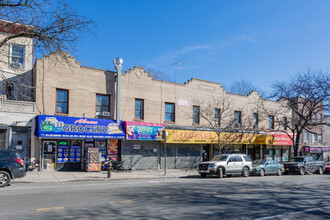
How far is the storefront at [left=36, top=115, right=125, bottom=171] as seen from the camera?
19359mm

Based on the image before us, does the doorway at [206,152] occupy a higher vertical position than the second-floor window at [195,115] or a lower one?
lower

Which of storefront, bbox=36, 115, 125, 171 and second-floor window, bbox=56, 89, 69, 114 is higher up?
second-floor window, bbox=56, 89, 69, 114

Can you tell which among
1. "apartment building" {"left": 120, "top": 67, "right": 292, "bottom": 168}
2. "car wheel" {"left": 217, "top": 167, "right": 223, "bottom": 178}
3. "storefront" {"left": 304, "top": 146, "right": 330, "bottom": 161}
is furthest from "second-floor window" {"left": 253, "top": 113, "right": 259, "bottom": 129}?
"car wheel" {"left": 217, "top": 167, "right": 223, "bottom": 178}

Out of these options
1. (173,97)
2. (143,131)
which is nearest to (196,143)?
(173,97)

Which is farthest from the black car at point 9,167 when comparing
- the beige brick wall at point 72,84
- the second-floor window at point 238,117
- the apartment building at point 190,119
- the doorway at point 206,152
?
Answer: the second-floor window at point 238,117

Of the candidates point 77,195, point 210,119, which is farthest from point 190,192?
point 210,119

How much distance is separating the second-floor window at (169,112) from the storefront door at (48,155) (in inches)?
384

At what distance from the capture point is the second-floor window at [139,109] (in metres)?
24.2

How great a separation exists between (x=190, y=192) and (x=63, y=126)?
1119 cm

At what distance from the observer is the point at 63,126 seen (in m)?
19.8

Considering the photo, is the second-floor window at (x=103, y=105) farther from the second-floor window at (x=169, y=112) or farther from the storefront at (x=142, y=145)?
the second-floor window at (x=169, y=112)

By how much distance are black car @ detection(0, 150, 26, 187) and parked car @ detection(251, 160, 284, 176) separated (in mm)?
16299

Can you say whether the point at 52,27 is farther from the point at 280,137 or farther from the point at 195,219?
the point at 280,137

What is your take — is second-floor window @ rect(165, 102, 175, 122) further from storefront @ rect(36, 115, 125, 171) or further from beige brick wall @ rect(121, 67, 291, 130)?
storefront @ rect(36, 115, 125, 171)
